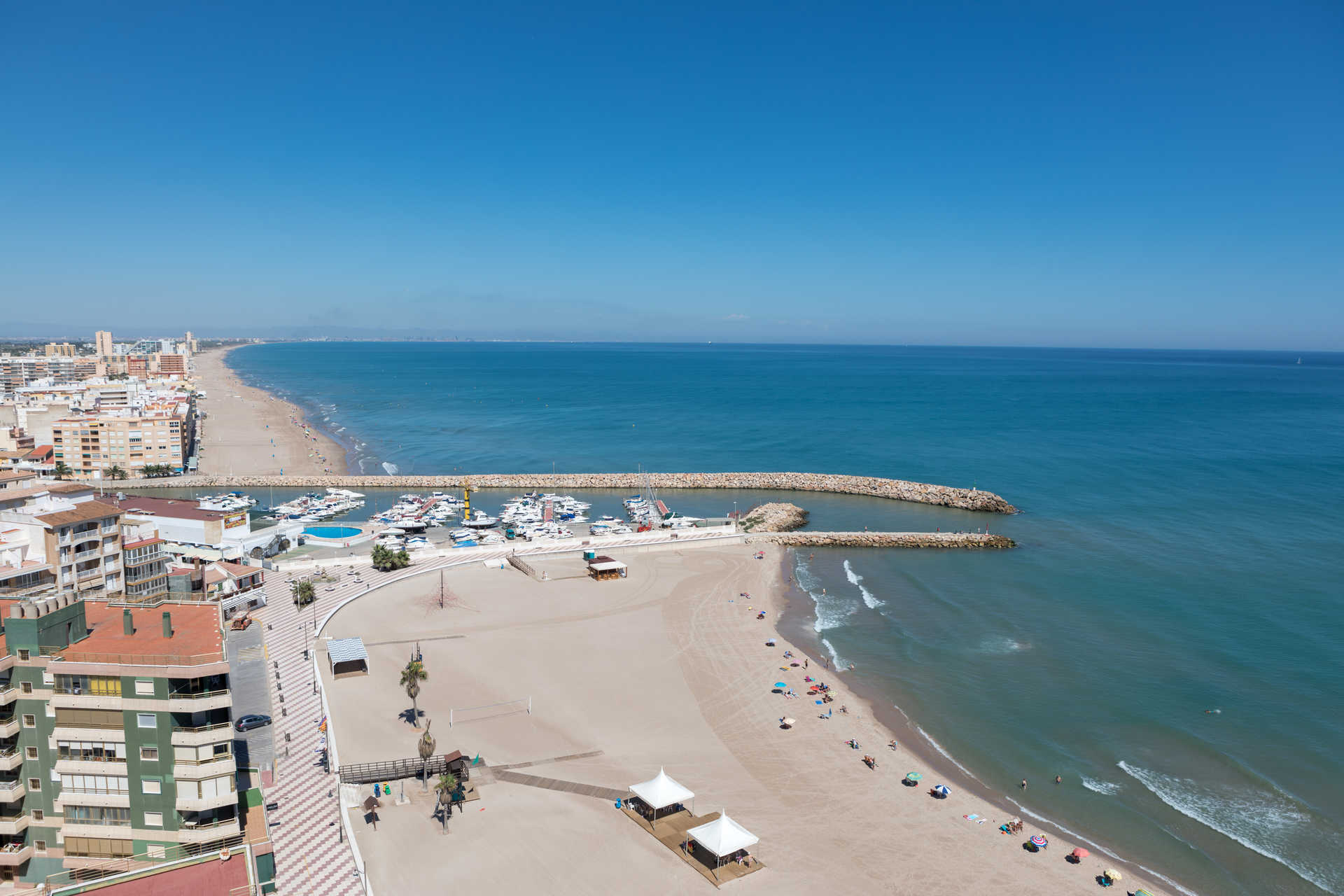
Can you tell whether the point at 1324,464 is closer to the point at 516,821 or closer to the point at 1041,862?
the point at 1041,862

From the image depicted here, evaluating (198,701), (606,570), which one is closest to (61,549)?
(198,701)

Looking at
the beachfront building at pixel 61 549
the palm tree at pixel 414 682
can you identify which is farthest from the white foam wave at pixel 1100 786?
the beachfront building at pixel 61 549

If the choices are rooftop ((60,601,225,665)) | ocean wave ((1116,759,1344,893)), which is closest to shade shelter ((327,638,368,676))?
rooftop ((60,601,225,665))

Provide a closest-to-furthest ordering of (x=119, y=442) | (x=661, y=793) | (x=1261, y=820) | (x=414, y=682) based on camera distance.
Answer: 1. (x=661, y=793)
2. (x=1261, y=820)
3. (x=414, y=682)
4. (x=119, y=442)

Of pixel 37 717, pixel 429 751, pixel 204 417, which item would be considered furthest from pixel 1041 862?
pixel 204 417

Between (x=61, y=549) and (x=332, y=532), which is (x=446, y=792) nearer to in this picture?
(x=61, y=549)

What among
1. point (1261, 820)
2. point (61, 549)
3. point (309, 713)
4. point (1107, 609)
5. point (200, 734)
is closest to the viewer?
point (200, 734)

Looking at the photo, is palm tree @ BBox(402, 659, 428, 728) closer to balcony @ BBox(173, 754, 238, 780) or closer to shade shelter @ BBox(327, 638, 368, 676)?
shade shelter @ BBox(327, 638, 368, 676)
